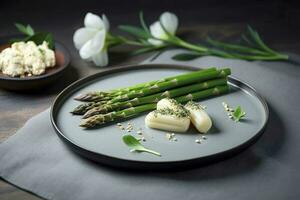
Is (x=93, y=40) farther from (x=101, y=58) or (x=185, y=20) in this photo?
(x=185, y=20)

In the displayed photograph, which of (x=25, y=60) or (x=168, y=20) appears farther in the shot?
(x=168, y=20)

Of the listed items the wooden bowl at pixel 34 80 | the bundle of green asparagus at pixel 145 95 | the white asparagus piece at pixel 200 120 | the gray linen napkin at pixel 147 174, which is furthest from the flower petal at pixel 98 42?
the white asparagus piece at pixel 200 120

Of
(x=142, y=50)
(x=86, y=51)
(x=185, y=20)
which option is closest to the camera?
(x=86, y=51)

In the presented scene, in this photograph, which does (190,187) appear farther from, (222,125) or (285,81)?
(285,81)

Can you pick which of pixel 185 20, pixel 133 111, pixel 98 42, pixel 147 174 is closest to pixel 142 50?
pixel 98 42

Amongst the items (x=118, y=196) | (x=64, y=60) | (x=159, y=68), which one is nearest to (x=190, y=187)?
(x=118, y=196)

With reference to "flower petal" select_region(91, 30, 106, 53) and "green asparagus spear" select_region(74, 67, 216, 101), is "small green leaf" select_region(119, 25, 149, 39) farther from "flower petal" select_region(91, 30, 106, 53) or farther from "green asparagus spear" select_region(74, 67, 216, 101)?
"green asparagus spear" select_region(74, 67, 216, 101)

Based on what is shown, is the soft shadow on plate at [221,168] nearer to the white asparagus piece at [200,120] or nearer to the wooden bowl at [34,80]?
the white asparagus piece at [200,120]
